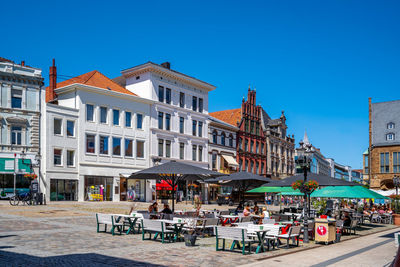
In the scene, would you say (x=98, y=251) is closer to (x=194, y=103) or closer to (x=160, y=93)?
(x=160, y=93)

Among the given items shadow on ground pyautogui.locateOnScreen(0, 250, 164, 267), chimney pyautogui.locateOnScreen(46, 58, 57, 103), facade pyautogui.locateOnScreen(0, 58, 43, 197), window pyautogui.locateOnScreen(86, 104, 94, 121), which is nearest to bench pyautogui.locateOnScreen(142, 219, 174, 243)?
shadow on ground pyautogui.locateOnScreen(0, 250, 164, 267)

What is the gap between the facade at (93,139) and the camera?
121ft

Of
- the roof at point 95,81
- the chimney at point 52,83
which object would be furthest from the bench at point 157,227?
the chimney at point 52,83

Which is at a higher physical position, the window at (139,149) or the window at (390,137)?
the window at (390,137)

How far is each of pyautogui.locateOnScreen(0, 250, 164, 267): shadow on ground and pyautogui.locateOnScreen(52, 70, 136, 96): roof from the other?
3180 cm

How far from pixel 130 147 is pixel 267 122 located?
99.3 ft

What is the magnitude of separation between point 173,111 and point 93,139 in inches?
426

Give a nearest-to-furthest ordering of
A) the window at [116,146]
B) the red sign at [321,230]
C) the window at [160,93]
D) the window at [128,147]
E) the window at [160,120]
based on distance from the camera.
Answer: the red sign at [321,230] → the window at [116,146] → the window at [128,147] → the window at [160,93] → the window at [160,120]

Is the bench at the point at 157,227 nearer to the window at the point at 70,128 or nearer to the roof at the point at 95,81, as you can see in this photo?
the window at the point at 70,128

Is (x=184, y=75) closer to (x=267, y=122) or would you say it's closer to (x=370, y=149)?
(x=267, y=122)

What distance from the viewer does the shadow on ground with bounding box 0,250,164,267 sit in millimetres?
9125

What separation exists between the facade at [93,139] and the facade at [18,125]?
40.6 inches

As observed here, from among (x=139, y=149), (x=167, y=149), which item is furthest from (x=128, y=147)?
(x=167, y=149)

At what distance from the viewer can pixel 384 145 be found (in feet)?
193
